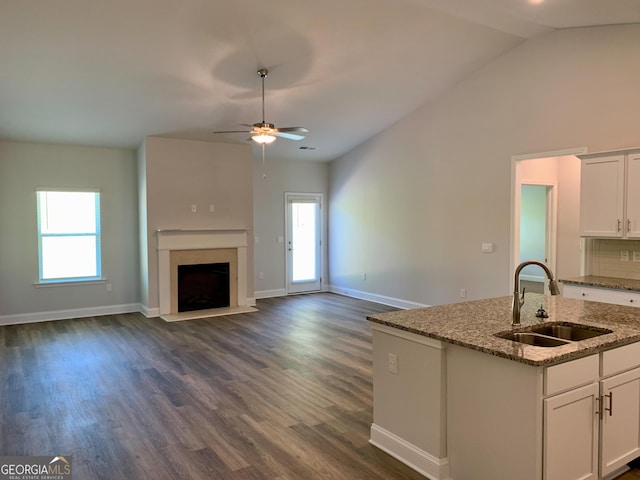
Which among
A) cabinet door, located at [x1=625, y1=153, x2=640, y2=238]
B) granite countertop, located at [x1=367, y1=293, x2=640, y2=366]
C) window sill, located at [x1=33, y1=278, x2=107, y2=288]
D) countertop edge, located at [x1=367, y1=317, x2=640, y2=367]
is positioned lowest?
window sill, located at [x1=33, y1=278, x2=107, y2=288]

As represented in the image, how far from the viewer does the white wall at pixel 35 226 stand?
263 inches

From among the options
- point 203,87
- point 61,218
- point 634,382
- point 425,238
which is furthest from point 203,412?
point 61,218

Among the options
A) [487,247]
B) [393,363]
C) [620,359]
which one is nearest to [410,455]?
[393,363]

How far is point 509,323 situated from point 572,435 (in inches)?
26.4

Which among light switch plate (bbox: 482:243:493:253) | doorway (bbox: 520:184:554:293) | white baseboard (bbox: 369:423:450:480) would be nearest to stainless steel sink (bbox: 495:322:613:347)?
white baseboard (bbox: 369:423:450:480)

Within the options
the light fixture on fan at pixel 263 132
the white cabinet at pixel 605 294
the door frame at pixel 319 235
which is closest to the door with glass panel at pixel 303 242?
the door frame at pixel 319 235

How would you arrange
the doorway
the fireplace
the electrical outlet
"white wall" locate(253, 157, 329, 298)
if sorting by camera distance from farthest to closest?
"white wall" locate(253, 157, 329, 298)
the doorway
the fireplace
the electrical outlet

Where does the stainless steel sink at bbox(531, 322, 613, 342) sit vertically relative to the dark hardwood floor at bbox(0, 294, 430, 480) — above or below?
above

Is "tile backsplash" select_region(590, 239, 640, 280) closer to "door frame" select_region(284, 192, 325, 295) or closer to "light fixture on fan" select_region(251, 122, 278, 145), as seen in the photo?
"light fixture on fan" select_region(251, 122, 278, 145)

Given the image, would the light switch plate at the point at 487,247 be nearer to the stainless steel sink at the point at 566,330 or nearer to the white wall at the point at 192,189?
the stainless steel sink at the point at 566,330

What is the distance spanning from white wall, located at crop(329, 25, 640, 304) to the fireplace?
2.48m

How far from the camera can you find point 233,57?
500 centimetres

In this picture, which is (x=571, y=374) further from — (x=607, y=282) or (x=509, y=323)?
(x=607, y=282)

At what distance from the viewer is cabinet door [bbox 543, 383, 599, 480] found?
2154mm
